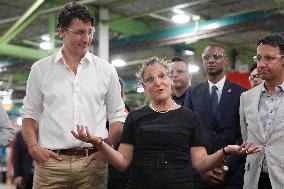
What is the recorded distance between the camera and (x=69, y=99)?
2.95 meters

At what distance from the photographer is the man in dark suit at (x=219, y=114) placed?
11.3ft

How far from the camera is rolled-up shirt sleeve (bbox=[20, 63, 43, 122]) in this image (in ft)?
9.93

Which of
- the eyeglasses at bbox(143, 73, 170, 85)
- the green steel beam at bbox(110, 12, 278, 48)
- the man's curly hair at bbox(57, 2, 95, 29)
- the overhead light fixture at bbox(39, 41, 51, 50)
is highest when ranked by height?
the overhead light fixture at bbox(39, 41, 51, 50)

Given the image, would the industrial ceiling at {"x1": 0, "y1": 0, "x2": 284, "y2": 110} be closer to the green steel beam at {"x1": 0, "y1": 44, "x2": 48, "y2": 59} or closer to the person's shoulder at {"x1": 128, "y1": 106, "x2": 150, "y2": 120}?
the green steel beam at {"x1": 0, "y1": 44, "x2": 48, "y2": 59}

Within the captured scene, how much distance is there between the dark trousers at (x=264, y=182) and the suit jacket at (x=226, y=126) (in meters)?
0.40

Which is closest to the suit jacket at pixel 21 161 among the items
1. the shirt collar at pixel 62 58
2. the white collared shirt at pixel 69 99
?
the white collared shirt at pixel 69 99

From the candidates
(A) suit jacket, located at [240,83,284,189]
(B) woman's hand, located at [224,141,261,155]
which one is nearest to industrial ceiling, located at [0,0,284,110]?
(A) suit jacket, located at [240,83,284,189]

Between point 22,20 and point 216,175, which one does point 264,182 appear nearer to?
point 216,175

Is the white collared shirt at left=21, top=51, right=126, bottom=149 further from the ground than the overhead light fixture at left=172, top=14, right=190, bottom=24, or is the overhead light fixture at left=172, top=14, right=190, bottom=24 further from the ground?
the overhead light fixture at left=172, top=14, right=190, bottom=24

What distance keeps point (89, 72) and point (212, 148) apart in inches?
43.5

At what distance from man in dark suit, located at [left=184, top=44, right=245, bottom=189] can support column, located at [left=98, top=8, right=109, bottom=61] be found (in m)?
4.08

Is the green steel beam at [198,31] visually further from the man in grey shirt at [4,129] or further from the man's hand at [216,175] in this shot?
the man in grey shirt at [4,129]

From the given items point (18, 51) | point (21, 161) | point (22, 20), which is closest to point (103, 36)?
point (22, 20)

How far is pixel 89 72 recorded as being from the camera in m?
3.04
